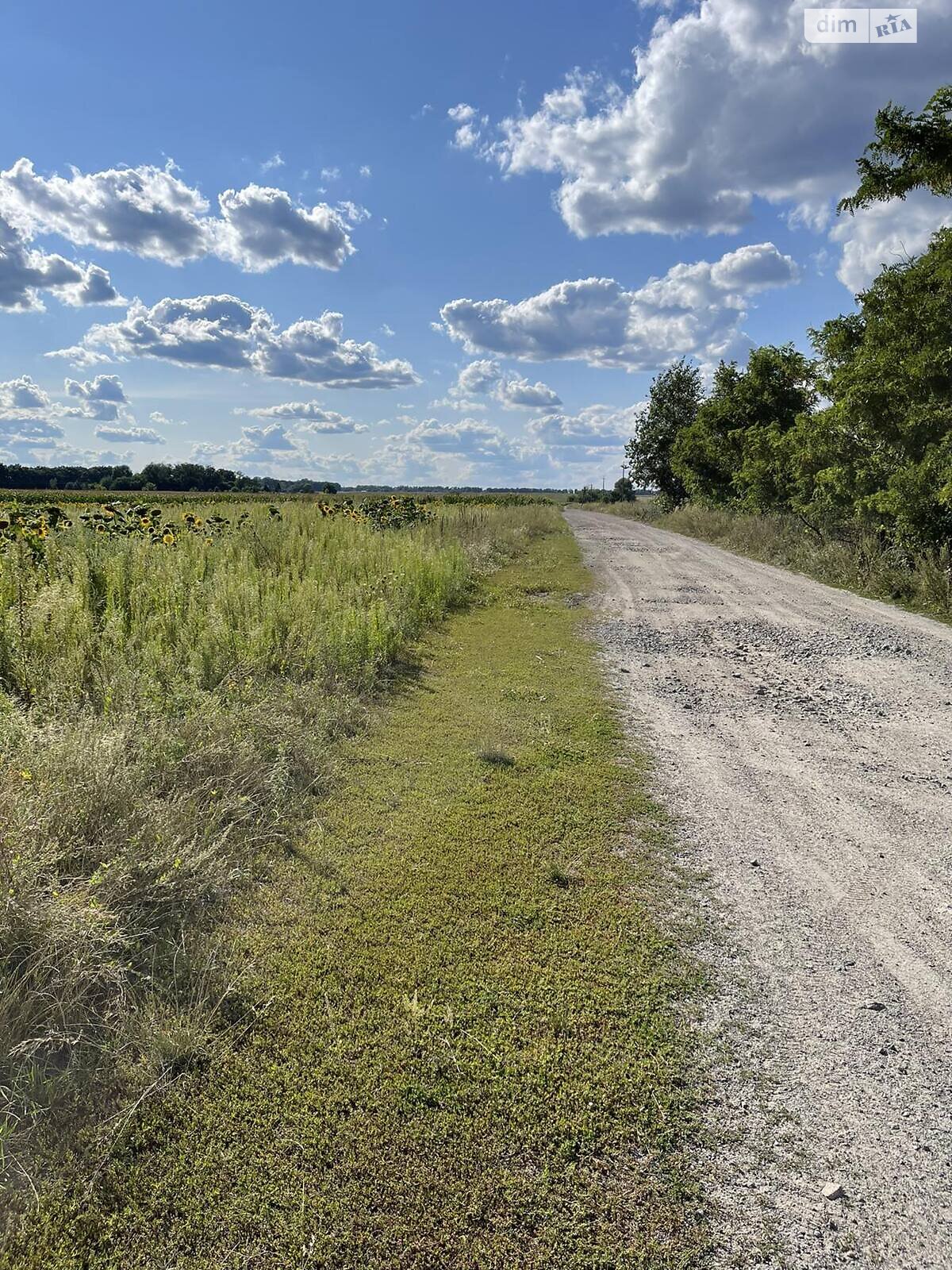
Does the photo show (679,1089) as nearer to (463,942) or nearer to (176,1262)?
(463,942)

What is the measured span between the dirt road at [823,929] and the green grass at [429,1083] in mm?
244

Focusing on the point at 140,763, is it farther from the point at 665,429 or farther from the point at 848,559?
the point at 665,429

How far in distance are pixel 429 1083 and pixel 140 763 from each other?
8.17 feet

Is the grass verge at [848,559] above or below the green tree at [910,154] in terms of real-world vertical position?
below

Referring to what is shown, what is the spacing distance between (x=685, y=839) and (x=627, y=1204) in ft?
7.40

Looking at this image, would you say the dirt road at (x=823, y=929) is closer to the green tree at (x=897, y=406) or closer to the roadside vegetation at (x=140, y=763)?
the roadside vegetation at (x=140, y=763)

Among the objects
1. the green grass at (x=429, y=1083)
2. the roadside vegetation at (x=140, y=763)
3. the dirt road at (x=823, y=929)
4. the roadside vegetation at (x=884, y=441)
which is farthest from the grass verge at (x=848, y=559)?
the green grass at (x=429, y=1083)

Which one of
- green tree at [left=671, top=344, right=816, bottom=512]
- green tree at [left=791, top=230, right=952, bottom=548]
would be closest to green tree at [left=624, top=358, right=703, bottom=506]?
green tree at [left=671, top=344, right=816, bottom=512]

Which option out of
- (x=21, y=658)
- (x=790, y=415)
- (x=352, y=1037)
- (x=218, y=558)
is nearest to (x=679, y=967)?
(x=352, y=1037)

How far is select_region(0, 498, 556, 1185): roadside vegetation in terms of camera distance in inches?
93.0

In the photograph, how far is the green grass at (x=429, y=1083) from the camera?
1816 mm

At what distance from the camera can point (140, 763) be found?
3.82m

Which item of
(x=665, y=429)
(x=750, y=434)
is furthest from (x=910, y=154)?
(x=665, y=429)

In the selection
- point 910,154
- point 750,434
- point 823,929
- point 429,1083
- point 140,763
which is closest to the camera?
point 429,1083
